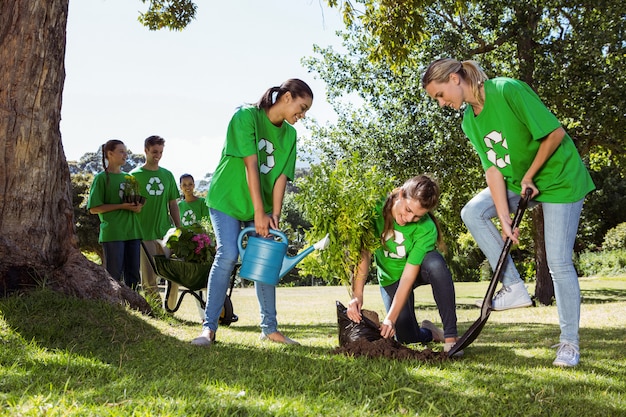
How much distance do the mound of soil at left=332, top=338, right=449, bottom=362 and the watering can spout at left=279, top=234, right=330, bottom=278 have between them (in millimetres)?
605

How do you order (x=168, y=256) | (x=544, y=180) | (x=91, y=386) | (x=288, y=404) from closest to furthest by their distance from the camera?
(x=288, y=404) < (x=91, y=386) < (x=544, y=180) < (x=168, y=256)

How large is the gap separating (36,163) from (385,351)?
3017 millimetres

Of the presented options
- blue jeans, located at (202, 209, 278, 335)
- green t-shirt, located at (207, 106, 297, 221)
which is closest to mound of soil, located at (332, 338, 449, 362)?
blue jeans, located at (202, 209, 278, 335)

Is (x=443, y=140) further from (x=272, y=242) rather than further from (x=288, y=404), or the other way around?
(x=288, y=404)

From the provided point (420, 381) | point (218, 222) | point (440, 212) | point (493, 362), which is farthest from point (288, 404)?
point (440, 212)

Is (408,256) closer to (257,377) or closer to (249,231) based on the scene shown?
(249,231)

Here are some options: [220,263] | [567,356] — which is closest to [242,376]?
[220,263]

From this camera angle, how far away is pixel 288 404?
8.07ft

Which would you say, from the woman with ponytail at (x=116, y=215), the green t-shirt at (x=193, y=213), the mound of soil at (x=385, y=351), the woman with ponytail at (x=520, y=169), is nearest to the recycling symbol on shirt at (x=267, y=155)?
the woman with ponytail at (x=520, y=169)

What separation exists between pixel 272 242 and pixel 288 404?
1683mm

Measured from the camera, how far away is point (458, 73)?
372 cm

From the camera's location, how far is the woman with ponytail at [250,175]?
4.11 metres

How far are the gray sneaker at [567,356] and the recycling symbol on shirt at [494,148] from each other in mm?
1092

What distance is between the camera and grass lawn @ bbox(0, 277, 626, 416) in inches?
97.7
